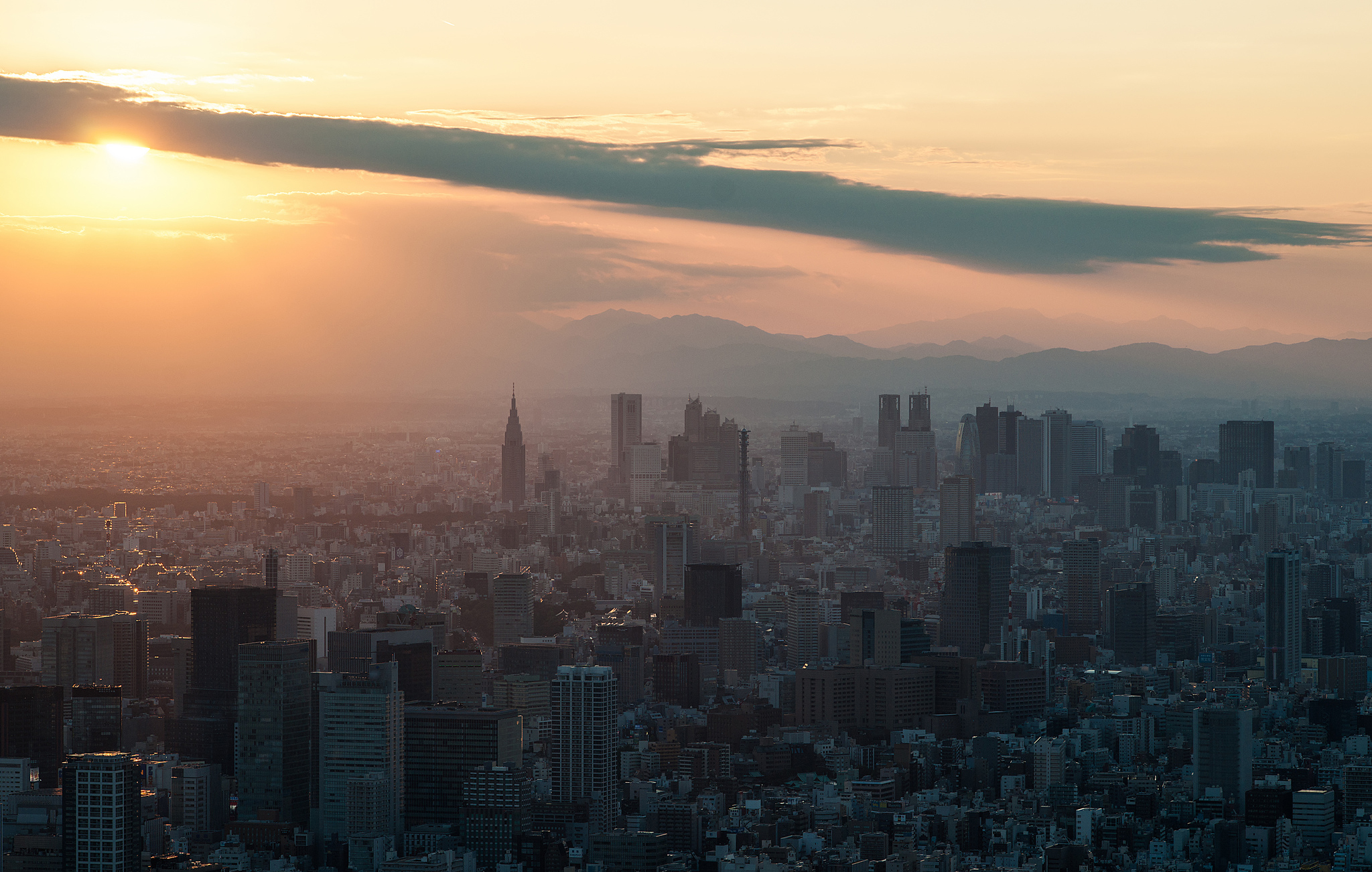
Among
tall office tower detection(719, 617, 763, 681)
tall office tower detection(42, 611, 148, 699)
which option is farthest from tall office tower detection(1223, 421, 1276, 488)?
tall office tower detection(42, 611, 148, 699)

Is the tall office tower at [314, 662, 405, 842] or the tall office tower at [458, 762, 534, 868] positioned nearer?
the tall office tower at [458, 762, 534, 868]

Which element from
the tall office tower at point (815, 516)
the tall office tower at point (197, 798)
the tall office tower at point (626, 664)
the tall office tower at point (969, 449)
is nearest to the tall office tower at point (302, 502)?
the tall office tower at point (626, 664)

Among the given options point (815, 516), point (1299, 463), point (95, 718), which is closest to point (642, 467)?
point (815, 516)

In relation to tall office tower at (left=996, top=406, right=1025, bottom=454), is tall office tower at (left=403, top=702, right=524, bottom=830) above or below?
below

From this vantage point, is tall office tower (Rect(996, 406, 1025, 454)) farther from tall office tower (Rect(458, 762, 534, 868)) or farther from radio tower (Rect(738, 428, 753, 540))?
tall office tower (Rect(458, 762, 534, 868))

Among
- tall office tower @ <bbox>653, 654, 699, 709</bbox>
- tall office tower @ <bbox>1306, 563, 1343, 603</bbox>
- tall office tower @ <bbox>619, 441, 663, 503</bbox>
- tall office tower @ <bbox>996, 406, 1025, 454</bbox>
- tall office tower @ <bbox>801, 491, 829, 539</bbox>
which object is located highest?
tall office tower @ <bbox>996, 406, 1025, 454</bbox>

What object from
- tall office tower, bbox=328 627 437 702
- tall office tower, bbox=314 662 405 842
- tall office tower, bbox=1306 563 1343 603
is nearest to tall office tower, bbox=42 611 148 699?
tall office tower, bbox=328 627 437 702

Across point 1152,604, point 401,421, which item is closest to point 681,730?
point 1152,604

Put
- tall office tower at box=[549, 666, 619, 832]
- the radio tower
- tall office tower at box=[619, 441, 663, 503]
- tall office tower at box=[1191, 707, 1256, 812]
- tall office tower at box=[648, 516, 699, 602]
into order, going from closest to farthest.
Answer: tall office tower at box=[549, 666, 619, 832], tall office tower at box=[1191, 707, 1256, 812], tall office tower at box=[648, 516, 699, 602], the radio tower, tall office tower at box=[619, 441, 663, 503]

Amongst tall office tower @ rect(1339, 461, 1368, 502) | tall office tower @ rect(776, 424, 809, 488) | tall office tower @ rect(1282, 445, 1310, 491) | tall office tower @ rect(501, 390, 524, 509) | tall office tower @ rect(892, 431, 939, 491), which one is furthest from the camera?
tall office tower @ rect(776, 424, 809, 488)
